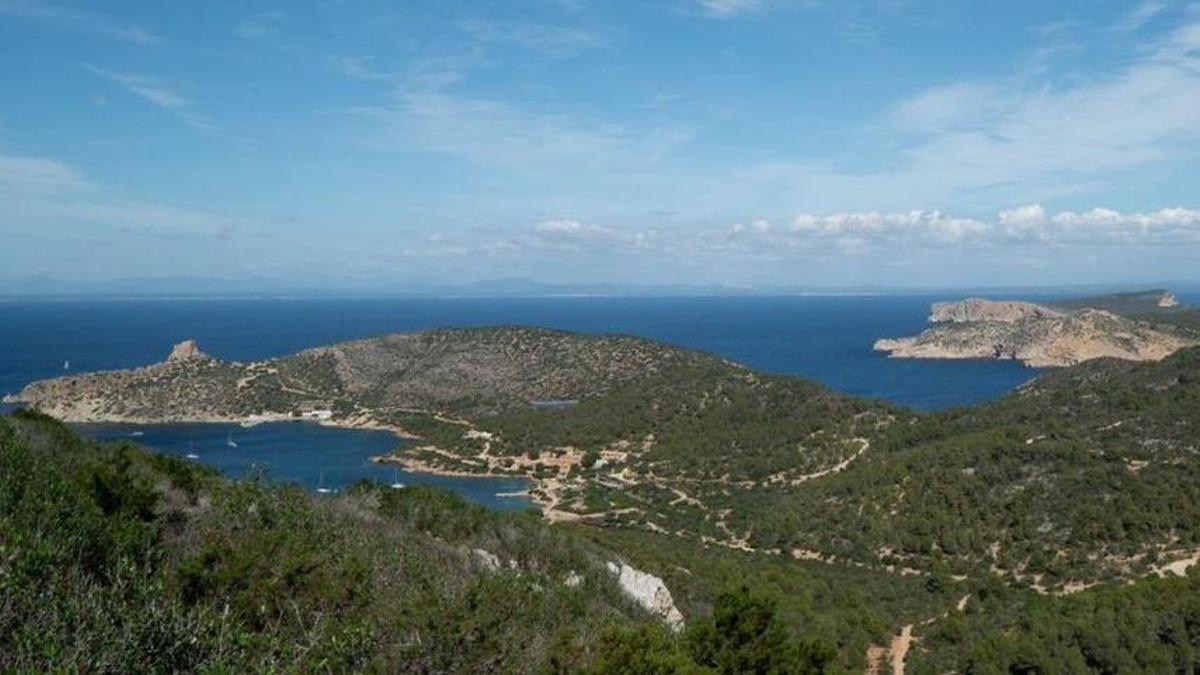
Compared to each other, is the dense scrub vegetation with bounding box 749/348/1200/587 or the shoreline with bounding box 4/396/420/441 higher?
the dense scrub vegetation with bounding box 749/348/1200/587

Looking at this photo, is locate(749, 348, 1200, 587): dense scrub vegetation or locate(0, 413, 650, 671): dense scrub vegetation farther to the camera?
locate(749, 348, 1200, 587): dense scrub vegetation

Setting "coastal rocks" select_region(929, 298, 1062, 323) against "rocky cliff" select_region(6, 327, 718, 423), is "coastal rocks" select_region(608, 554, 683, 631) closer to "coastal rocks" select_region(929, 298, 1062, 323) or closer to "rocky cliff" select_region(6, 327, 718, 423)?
"rocky cliff" select_region(6, 327, 718, 423)

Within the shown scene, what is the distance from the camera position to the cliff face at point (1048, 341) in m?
112

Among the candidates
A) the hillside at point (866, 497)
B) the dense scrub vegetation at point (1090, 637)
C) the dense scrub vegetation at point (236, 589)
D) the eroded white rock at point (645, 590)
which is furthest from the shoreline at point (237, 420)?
the dense scrub vegetation at point (1090, 637)

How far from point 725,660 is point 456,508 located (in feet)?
42.9

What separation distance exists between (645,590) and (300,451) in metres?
48.5

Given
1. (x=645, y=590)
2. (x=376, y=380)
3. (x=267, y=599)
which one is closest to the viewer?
(x=267, y=599)

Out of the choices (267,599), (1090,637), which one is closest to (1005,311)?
(1090,637)

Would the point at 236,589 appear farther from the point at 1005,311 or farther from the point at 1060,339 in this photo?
the point at 1005,311

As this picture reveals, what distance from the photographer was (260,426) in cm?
7450

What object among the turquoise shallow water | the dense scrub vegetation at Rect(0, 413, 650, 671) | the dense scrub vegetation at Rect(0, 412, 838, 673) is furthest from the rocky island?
the dense scrub vegetation at Rect(0, 413, 650, 671)

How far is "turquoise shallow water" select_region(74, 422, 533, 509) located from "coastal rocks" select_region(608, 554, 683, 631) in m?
26.1

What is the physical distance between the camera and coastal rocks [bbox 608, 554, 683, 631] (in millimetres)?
20234

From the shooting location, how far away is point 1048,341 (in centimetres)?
12875
